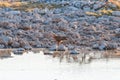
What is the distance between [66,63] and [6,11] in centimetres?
2056

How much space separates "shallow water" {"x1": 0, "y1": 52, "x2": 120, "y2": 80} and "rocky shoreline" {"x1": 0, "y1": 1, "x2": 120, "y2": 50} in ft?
18.4

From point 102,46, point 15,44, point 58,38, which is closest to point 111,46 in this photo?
point 102,46

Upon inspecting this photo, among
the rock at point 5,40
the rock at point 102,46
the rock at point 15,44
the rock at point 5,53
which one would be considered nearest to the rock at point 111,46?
the rock at point 102,46

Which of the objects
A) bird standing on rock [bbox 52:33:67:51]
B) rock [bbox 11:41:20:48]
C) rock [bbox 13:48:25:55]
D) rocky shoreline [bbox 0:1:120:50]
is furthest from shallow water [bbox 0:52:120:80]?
bird standing on rock [bbox 52:33:67:51]

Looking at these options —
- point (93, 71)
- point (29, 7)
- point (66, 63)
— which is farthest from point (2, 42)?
point (29, 7)

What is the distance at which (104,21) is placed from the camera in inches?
2037

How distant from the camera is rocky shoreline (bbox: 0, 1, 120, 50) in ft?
140

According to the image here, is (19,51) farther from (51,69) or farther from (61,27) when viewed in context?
(61,27)

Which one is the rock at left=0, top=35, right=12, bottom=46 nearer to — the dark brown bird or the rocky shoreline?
the rocky shoreline

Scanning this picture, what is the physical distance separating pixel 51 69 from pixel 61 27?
15435 mm

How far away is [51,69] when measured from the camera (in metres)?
32.2

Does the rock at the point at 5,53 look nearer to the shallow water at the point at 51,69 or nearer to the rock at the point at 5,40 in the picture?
the shallow water at the point at 51,69

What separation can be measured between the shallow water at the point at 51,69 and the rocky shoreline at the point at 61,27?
5.59 m

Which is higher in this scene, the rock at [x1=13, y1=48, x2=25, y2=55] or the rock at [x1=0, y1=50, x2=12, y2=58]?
the rock at [x1=0, y1=50, x2=12, y2=58]
